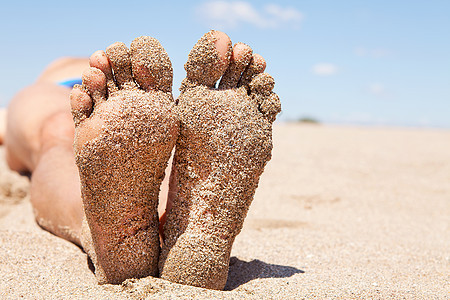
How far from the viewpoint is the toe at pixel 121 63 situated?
1.22 m

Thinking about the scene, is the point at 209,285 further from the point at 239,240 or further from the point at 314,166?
the point at 314,166

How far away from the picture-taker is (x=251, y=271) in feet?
4.69

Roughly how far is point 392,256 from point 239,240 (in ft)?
1.94

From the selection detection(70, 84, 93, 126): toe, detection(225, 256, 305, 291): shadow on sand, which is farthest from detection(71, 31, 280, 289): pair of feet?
detection(225, 256, 305, 291): shadow on sand

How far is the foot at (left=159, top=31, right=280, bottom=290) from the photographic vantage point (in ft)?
4.07

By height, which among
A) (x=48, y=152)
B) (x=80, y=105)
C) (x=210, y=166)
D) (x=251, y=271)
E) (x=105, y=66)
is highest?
(x=105, y=66)

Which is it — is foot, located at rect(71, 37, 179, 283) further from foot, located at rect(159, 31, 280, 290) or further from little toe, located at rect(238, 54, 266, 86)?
little toe, located at rect(238, 54, 266, 86)

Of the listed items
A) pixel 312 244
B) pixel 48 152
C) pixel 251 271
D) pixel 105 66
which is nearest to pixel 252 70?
pixel 105 66

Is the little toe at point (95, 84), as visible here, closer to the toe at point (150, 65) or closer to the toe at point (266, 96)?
the toe at point (150, 65)

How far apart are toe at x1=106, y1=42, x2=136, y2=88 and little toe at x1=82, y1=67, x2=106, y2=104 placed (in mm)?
44

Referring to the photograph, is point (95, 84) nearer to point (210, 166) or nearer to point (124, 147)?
point (124, 147)

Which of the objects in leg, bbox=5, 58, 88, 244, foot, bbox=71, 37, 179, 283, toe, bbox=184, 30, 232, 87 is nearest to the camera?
foot, bbox=71, 37, 179, 283

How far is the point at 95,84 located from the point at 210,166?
0.38 m

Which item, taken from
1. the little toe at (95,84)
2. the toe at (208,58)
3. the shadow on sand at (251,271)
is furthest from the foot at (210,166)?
the little toe at (95,84)
